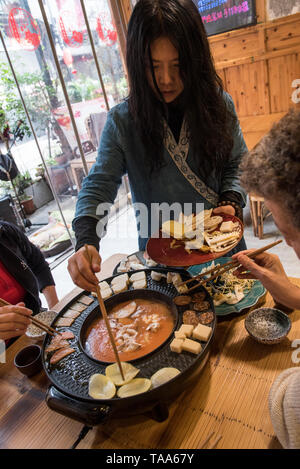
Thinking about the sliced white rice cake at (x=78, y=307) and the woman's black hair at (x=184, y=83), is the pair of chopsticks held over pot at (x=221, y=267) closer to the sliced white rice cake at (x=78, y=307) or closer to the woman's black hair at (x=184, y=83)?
the sliced white rice cake at (x=78, y=307)

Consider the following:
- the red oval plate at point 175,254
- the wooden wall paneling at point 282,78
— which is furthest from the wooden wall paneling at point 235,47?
the red oval plate at point 175,254

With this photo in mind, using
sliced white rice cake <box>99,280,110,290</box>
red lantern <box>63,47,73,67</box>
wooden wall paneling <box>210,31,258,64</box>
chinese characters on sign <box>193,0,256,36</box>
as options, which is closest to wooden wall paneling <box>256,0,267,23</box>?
chinese characters on sign <box>193,0,256,36</box>

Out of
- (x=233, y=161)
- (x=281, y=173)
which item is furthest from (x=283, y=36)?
(x=281, y=173)

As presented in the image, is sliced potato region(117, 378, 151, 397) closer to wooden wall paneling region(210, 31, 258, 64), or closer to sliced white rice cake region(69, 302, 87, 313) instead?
sliced white rice cake region(69, 302, 87, 313)

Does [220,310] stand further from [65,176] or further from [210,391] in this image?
[65,176]

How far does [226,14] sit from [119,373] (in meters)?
5.32

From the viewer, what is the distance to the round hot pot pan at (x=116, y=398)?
89cm

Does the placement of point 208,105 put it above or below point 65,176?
above

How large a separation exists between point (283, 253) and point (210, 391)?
2811 millimetres

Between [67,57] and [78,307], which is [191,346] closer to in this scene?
[78,307]

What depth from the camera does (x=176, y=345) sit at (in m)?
1.03

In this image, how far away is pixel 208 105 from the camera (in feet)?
5.13

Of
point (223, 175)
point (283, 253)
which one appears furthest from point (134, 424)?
point (283, 253)

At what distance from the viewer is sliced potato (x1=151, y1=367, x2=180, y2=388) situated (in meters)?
0.95
